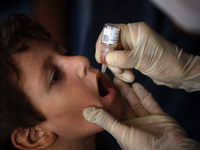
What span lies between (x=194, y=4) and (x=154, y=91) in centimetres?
136

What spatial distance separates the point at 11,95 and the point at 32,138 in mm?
348

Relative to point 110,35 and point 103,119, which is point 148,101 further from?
point 110,35

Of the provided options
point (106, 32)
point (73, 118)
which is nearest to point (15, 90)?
point (73, 118)

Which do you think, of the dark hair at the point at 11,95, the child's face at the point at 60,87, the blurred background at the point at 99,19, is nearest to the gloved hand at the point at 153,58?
the child's face at the point at 60,87

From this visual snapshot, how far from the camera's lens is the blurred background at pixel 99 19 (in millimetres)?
2123

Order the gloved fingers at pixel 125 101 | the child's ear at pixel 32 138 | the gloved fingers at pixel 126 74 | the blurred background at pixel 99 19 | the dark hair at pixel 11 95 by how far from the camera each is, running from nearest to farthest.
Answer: the dark hair at pixel 11 95 < the child's ear at pixel 32 138 < the gloved fingers at pixel 126 74 < the gloved fingers at pixel 125 101 < the blurred background at pixel 99 19

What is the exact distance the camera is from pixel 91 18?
2266 mm

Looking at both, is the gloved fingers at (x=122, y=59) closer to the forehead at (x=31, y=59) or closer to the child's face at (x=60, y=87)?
the child's face at (x=60, y=87)

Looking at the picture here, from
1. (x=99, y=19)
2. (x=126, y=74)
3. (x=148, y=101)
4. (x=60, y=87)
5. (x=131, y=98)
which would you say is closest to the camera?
(x=60, y=87)

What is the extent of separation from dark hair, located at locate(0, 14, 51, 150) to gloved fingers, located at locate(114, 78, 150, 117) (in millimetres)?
799

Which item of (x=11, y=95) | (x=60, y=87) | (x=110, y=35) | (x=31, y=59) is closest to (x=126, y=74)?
(x=110, y=35)

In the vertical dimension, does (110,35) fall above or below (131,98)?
above

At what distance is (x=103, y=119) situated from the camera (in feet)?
3.64

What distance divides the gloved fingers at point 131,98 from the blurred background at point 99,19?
54 centimetres
